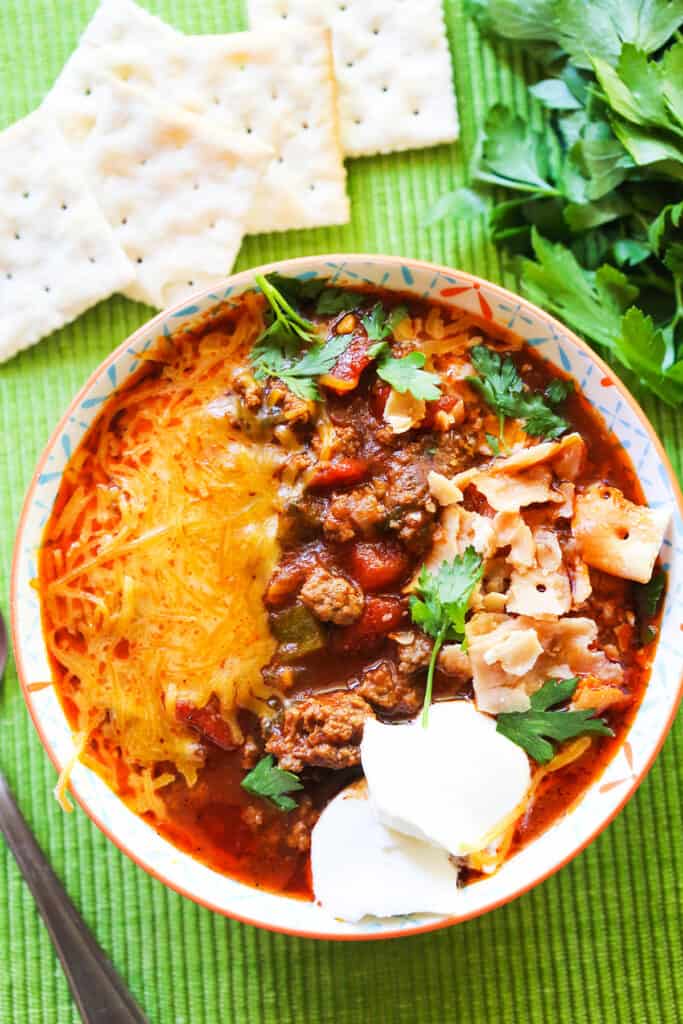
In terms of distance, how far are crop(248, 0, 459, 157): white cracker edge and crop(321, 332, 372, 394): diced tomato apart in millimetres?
925

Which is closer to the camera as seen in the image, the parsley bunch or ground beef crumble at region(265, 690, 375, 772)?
ground beef crumble at region(265, 690, 375, 772)

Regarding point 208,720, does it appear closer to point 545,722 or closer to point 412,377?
point 545,722

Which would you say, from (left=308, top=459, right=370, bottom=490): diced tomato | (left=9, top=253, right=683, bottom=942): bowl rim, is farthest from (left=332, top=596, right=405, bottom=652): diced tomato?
(left=9, top=253, right=683, bottom=942): bowl rim

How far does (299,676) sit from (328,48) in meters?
2.18

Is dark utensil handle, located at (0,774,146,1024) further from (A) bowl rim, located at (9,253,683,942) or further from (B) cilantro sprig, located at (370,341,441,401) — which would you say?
(B) cilantro sprig, located at (370,341,441,401)

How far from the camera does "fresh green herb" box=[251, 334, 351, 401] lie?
2.90 metres

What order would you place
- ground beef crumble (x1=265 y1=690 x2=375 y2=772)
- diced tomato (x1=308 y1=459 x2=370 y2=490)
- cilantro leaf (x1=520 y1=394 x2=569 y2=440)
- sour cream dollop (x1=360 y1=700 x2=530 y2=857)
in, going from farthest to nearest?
cilantro leaf (x1=520 y1=394 x2=569 y2=440)
diced tomato (x1=308 y1=459 x2=370 y2=490)
ground beef crumble (x1=265 y1=690 x2=375 y2=772)
sour cream dollop (x1=360 y1=700 x2=530 y2=857)

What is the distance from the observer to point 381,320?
9.87 ft

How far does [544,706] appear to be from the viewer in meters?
2.83

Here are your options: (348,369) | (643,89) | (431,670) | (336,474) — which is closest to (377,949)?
(431,670)

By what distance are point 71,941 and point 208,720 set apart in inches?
40.2

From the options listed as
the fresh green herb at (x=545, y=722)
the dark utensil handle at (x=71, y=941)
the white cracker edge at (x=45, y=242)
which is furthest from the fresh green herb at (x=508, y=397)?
the dark utensil handle at (x=71, y=941)

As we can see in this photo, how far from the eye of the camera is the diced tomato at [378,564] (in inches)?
114

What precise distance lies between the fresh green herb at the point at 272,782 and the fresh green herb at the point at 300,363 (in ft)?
3.63
